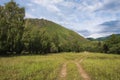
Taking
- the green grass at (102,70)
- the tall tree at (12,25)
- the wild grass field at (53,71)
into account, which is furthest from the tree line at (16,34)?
the green grass at (102,70)

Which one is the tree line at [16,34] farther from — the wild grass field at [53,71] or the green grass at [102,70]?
the green grass at [102,70]

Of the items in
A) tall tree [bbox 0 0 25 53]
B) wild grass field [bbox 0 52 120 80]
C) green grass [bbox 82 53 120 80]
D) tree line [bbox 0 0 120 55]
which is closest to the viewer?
wild grass field [bbox 0 52 120 80]

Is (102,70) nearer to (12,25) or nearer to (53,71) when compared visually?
(53,71)

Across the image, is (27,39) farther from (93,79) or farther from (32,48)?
(93,79)

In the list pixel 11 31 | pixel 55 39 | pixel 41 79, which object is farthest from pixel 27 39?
pixel 41 79

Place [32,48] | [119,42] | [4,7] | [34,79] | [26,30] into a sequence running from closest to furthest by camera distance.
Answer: [34,79] < [4,7] < [26,30] < [32,48] < [119,42]

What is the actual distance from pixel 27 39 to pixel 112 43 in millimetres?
60638

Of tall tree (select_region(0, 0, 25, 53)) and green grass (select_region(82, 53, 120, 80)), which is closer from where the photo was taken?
green grass (select_region(82, 53, 120, 80))

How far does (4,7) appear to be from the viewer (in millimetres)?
71375

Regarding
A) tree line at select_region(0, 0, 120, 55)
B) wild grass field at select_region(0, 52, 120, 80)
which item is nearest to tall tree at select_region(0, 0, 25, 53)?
tree line at select_region(0, 0, 120, 55)

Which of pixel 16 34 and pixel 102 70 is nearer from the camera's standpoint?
pixel 102 70

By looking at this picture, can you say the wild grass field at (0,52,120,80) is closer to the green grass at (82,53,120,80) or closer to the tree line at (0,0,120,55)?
the green grass at (82,53,120,80)

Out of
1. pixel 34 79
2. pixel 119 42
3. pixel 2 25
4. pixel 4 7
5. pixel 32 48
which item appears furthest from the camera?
pixel 119 42

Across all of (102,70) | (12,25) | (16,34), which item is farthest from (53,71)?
(12,25)
